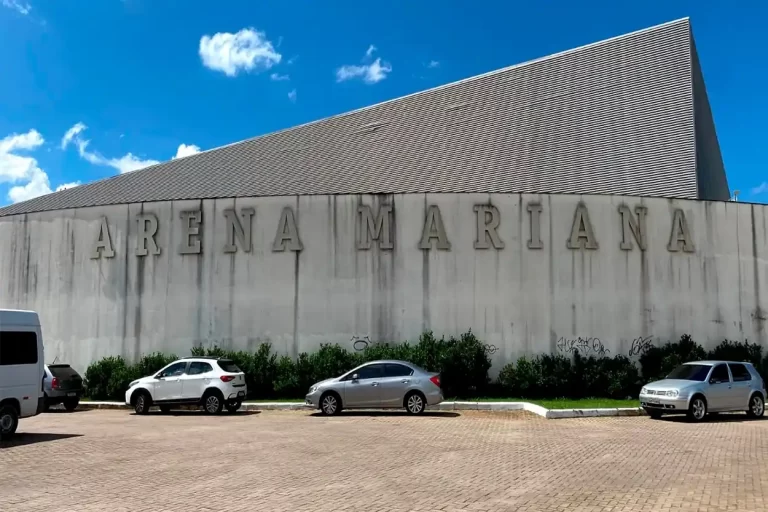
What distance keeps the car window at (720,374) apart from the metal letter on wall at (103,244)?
19.2 meters

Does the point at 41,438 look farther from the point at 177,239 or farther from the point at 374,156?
the point at 374,156

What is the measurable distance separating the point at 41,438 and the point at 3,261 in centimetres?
1466

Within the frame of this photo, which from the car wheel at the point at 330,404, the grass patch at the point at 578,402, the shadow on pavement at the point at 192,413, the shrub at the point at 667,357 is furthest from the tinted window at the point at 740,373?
the shadow on pavement at the point at 192,413

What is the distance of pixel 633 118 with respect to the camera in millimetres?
29250

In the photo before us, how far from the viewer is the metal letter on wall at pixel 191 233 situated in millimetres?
23578

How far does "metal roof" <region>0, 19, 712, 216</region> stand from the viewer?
93.4 feet

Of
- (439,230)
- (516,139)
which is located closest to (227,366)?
(439,230)

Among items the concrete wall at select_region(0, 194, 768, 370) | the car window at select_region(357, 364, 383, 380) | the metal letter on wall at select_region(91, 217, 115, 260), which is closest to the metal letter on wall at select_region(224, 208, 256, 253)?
the concrete wall at select_region(0, 194, 768, 370)

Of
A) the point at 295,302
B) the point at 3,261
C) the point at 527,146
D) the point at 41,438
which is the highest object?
the point at 527,146

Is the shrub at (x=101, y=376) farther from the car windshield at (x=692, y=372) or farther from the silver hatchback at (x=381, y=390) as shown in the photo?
the car windshield at (x=692, y=372)

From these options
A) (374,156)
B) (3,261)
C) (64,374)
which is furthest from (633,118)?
(3,261)

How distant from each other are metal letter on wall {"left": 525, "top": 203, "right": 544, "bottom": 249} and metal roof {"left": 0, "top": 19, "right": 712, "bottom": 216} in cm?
568

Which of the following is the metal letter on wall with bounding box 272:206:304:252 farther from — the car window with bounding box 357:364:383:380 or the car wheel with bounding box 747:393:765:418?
the car wheel with bounding box 747:393:765:418

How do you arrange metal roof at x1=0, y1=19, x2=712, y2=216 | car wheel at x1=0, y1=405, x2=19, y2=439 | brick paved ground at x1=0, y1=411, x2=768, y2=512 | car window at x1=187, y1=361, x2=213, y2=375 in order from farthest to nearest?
metal roof at x1=0, y1=19, x2=712, y2=216, car window at x1=187, y1=361, x2=213, y2=375, car wheel at x1=0, y1=405, x2=19, y2=439, brick paved ground at x1=0, y1=411, x2=768, y2=512
